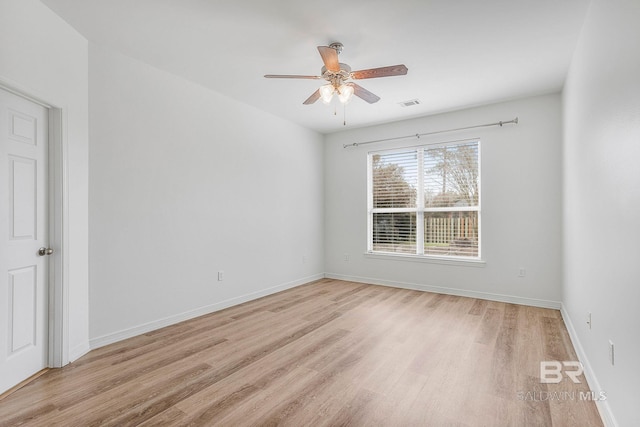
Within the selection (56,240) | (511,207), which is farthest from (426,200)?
(56,240)

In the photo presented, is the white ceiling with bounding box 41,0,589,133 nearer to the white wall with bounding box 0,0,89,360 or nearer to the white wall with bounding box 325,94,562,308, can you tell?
the white wall with bounding box 0,0,89,360

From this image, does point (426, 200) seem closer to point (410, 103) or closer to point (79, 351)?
point (410, 103)

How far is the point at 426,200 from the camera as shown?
5031mm

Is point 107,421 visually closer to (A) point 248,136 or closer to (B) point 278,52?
(B) point 278,52

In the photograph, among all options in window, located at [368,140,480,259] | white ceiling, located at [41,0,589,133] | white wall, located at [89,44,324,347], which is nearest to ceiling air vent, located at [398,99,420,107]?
white ceiling, located at [41,0,589,133]

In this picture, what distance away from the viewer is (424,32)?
2.66 m

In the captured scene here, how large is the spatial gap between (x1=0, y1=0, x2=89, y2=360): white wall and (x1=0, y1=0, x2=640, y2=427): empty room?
0.7 inches

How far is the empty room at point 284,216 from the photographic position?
1.96m

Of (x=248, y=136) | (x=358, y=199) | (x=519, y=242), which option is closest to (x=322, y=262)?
(x=358, y=199)

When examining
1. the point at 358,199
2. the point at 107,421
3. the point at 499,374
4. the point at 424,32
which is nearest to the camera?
the point at 107,421

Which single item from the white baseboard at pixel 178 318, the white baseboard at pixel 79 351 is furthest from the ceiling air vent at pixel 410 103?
the white baseboard at pixel 79 351

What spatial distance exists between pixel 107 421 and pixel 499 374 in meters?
2.66

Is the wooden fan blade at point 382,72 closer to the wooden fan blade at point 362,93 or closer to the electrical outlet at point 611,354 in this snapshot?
the wooden fan blade at point 362,93

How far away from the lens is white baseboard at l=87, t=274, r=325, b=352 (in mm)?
2906
